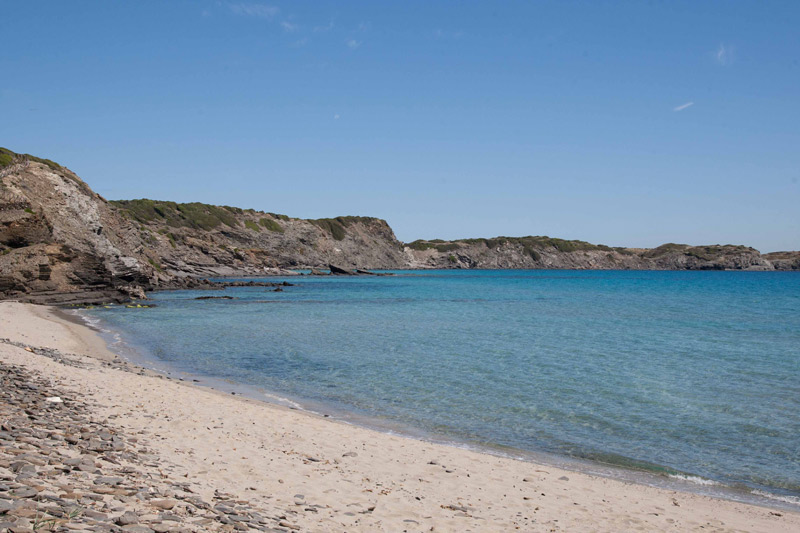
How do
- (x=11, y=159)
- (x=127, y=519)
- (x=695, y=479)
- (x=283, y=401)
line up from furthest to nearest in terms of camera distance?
(x=11, y=159)
(x=283, y=401)
(x=695, y=479)
(x=127, y=519)

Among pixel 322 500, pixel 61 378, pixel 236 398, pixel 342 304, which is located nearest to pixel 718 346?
pixel 236 398

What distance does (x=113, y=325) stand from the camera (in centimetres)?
3353

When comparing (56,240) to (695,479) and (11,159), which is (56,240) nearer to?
(11,159)

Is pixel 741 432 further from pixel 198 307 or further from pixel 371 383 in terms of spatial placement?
pixel 198 307

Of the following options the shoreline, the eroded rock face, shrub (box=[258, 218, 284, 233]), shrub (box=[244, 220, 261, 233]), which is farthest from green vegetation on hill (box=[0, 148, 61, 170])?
shrub (box=[258, 218, 284, 233])

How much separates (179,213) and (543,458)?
12791cm

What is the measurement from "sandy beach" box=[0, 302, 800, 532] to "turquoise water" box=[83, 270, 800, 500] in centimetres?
197

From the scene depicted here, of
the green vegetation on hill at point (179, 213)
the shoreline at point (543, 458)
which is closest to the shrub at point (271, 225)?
the green vegetation on hill at point (179, 213)

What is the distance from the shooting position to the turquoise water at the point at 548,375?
41.1 ft

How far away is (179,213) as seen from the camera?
414 feet

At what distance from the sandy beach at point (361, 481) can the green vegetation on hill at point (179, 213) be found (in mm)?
114604

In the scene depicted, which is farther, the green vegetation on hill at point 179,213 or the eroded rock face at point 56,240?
the green vegetation on hill at point 179,213

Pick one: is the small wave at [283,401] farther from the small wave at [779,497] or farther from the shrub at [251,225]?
the shrub at [251,225]

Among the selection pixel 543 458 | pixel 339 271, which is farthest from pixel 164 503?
pixel 339 271
